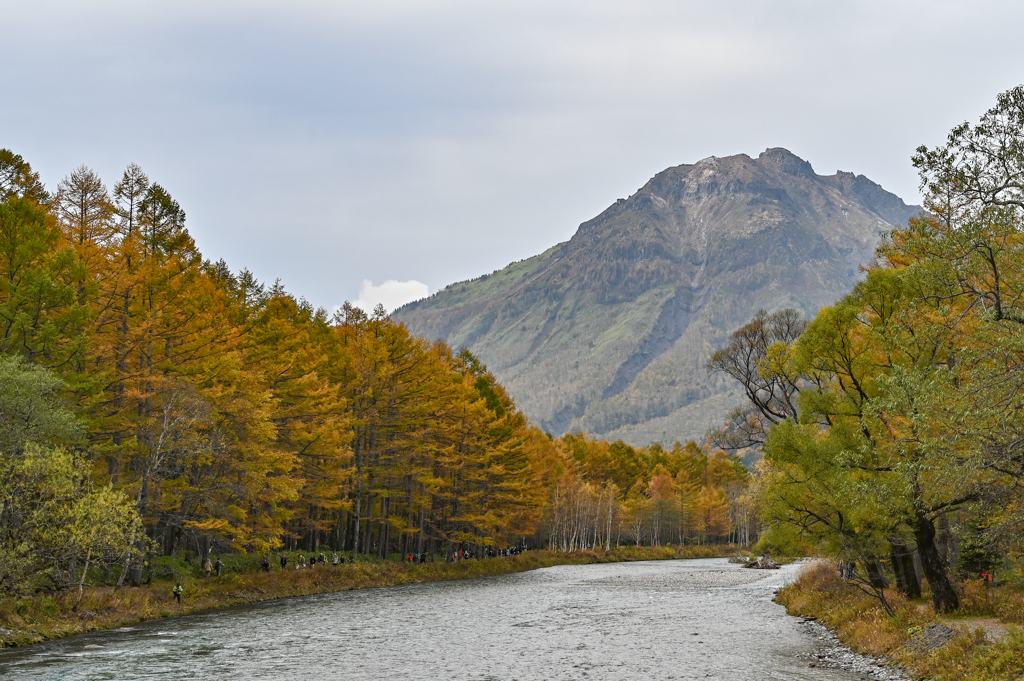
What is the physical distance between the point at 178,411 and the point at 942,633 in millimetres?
32677

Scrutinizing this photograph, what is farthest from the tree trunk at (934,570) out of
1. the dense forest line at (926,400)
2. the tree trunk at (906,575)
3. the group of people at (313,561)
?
the group of people at (313,561)

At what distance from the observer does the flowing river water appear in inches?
907

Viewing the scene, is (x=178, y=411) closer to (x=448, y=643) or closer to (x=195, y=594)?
(x=195, y=594)

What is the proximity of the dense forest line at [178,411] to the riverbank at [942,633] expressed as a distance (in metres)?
28.7

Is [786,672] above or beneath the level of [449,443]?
beneath

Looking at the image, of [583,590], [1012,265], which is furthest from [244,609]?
[1012,265]

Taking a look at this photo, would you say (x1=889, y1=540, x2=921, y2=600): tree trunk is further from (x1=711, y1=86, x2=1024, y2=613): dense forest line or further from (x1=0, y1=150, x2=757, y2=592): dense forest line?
(x1=0, y1=150, x2=757, y2=592): dense forest line

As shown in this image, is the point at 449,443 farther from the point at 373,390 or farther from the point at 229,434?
the point at 229,434

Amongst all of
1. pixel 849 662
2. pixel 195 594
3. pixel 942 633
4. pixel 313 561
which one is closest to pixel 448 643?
pixel 849 662

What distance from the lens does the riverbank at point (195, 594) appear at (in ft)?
92.8

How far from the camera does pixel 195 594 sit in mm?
38438

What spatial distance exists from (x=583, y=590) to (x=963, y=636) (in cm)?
3499

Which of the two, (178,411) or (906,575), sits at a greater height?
(178,411)

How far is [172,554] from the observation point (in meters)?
42.5
